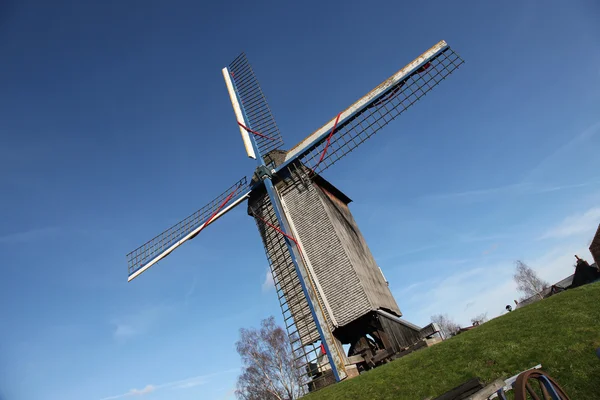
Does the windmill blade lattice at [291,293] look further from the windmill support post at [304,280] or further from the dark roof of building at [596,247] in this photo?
the dark roof of building at [596,247]

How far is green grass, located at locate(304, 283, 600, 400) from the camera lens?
24.4ft

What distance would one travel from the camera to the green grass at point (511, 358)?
7438 mm

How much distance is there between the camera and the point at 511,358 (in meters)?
8.62

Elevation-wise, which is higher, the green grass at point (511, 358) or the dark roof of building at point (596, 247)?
the dark roof of building at point (596, 247)

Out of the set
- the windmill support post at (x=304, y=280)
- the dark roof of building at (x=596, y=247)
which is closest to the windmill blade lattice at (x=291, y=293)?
the windmill support post at (x=304, y=280)

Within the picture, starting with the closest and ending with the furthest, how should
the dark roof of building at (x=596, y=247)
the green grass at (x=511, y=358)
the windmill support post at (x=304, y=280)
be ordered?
1. the green grass at (x=511, y=358)
2. the windmill support post at (x=304, y=280)
3. the dark roof of building at (x=596, y=247)

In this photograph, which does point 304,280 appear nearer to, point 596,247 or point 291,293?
point 291,293

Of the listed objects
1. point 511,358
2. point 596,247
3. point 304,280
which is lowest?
point 511,358

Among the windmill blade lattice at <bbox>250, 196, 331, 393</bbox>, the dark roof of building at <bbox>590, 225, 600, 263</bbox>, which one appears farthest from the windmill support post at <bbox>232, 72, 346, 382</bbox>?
the dark roof of building at <bbox>590, 225, 600, 263</bbox>

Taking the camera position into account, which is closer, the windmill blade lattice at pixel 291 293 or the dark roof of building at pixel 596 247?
the windmill blade lattice at pixel 291 293

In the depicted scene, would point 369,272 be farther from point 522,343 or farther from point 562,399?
point 562,399

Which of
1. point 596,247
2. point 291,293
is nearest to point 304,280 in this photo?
point 291,293

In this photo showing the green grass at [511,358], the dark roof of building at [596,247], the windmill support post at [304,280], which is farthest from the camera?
the dark roof of building at [596,247]

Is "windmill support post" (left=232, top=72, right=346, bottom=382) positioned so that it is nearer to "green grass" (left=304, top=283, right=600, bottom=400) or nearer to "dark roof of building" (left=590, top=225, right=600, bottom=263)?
"green grass" (left=304, top=283, right=600, bottom=400)
